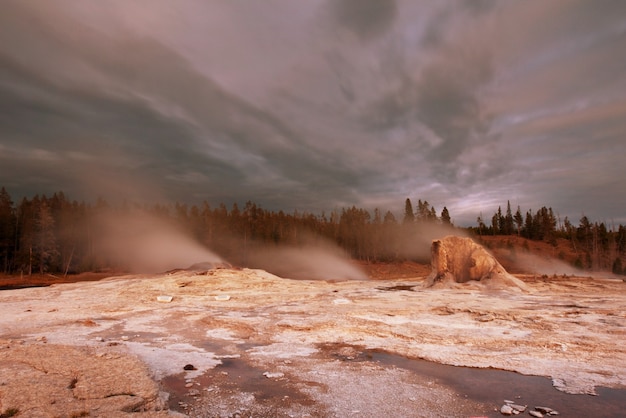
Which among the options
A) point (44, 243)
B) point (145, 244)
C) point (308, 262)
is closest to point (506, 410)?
point (308, 262)

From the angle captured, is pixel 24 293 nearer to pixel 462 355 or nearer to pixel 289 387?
Answer: pixel 289 387

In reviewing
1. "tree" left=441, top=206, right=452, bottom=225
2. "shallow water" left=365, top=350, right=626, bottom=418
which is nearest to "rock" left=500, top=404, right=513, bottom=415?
"shallow water" left=365, top=350, right=626, bottom=418

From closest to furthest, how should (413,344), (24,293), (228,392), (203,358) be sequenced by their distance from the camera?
1. (228,392)
2. (203,358)
3. (413,344)
4. (24,293)

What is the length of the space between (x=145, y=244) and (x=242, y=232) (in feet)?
77.6

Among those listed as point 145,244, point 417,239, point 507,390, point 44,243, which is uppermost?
point 417,239

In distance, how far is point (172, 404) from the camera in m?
7.16

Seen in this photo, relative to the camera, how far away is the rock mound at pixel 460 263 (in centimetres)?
3234

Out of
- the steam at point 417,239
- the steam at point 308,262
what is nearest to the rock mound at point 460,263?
the steam at point 308,262

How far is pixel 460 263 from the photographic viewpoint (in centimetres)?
3419

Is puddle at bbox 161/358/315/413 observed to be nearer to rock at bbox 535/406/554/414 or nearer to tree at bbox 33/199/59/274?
rock at bbox 535/406/554/414

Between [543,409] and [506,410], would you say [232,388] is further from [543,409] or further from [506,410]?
[543,409]

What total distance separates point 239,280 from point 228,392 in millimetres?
28693

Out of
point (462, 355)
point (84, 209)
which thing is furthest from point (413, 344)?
point (84, 209)

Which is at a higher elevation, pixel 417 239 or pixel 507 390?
pixel 417 239
